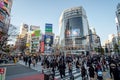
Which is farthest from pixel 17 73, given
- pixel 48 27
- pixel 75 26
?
pixel 75 26

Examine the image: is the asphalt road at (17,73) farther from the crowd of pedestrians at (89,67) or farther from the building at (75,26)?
the building at (75,26)

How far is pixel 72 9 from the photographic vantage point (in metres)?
121

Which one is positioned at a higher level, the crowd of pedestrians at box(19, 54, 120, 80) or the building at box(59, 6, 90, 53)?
the building at box(59, 6, 90, 53)

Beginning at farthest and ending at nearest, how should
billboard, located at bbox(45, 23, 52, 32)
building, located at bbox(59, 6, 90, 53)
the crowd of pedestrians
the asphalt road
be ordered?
building, located at bbox(59, 6, 90, 53)
billboard, located at bbox(45, 23, 52, 32)
the asphalt road
the crowd of pedestrians

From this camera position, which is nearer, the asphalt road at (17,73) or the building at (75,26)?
the asphalt road at (17,73)

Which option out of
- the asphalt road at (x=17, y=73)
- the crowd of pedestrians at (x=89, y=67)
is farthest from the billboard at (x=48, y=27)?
the asphalt road at (x=17, y=73)

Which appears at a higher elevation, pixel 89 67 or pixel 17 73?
pixel 89 67

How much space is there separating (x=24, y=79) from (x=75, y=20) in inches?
4199

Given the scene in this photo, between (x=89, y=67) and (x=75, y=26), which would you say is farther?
(x=75, y=26)

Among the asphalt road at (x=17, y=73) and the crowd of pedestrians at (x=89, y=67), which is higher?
the crowd of pedestrians at (x=89, y=67)

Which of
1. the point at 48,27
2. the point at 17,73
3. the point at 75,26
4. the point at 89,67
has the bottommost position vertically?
the point at 17,73

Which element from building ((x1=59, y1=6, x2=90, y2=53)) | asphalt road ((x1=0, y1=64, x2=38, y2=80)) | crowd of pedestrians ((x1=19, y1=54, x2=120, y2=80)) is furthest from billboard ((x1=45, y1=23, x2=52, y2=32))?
building ((x1=59, y1=6, x2=90, y2=53))

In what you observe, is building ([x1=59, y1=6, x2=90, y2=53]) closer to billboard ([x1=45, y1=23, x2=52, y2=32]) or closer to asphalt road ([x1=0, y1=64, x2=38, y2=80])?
billboard ([x1=45, y1=23, x2=52, y2=32])

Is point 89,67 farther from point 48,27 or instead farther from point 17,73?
point 48,27
